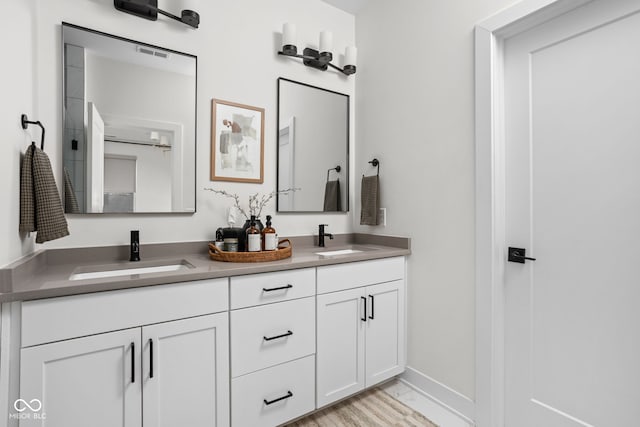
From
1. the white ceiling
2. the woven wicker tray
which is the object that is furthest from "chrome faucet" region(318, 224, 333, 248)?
the white ceiling

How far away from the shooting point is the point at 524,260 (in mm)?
1509

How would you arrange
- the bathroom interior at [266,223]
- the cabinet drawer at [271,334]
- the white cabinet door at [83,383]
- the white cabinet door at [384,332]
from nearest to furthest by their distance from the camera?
the white cabinet door at [83,383], the bathroom interior at [266,223], the cabinet drawer at [271,334], the white cabinet door at [384,332]

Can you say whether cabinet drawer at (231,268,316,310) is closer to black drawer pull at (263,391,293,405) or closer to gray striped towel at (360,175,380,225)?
black drawer pull at (263,391,293,405)

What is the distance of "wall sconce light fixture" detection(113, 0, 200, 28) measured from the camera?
61.7 inches

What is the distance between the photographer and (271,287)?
1.47 metres

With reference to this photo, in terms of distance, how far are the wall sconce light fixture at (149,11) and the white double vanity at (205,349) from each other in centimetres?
144

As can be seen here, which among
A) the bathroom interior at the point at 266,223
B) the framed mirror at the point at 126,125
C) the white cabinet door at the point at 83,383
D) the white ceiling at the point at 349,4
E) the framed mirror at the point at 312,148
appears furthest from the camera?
the white ceiling at the point at 349,4

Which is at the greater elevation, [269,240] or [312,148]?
[312,148]

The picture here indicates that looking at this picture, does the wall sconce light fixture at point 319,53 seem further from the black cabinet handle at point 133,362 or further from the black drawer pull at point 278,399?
the black drawer pull at point 278,399

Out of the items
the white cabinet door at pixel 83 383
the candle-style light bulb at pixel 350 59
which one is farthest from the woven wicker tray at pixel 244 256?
the candle-style light bulb at pixel 350 59

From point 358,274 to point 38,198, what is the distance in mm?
1509

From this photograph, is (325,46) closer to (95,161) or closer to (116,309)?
(95,161)

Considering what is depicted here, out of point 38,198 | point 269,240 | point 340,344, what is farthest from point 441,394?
point 38,198

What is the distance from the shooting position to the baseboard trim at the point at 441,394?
→ 165 centimetres
